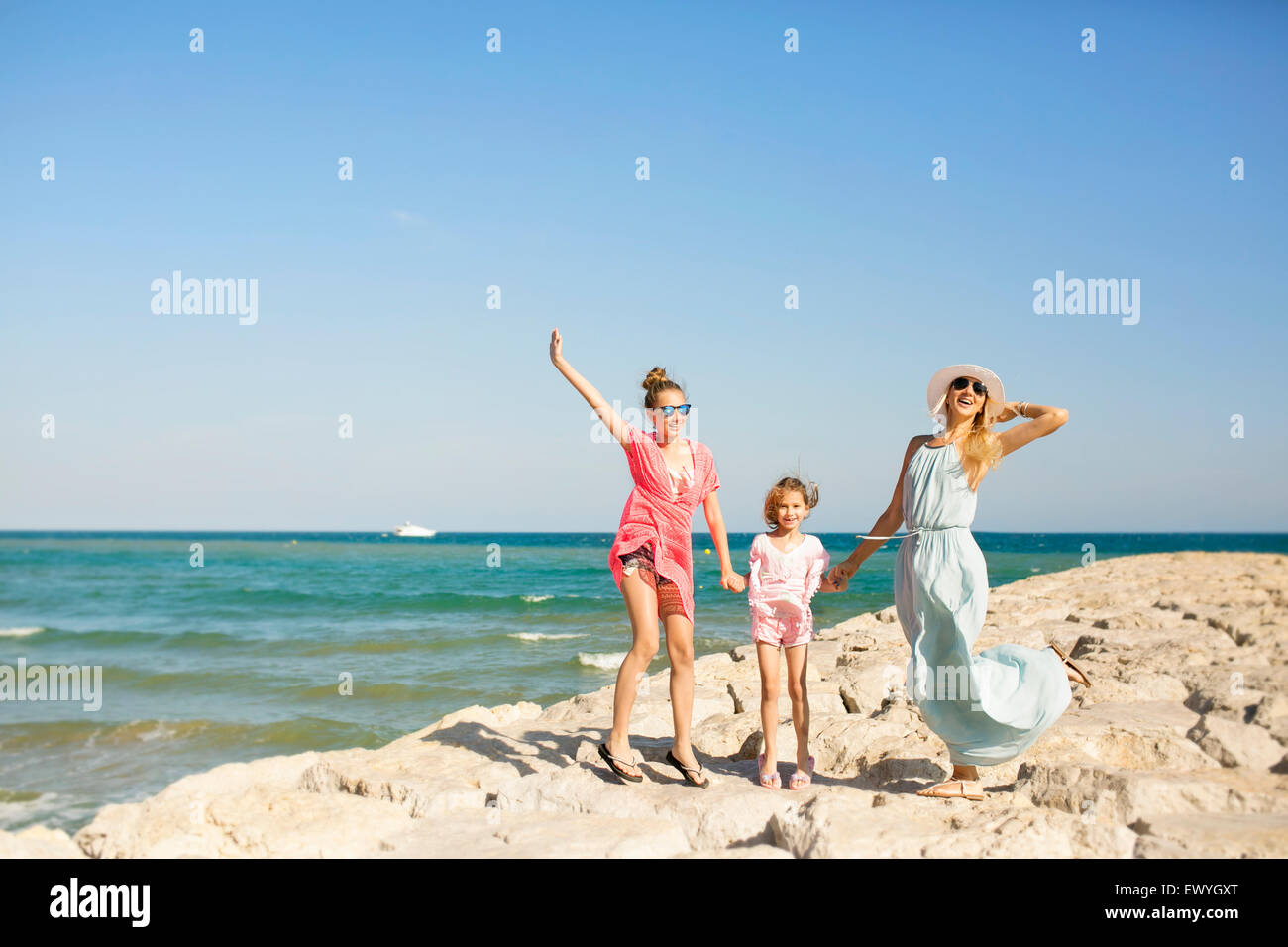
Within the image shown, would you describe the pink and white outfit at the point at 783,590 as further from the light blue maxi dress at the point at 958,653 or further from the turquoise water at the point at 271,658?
the turquoise water at the point at 271,658

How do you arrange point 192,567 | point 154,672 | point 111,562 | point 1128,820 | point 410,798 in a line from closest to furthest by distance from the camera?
point 1128,820
point 410,798
point 154,672
point 192,567
point 111,562

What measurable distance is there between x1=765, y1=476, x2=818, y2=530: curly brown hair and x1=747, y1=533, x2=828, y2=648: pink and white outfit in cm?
13

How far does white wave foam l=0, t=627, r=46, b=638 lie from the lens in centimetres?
1739

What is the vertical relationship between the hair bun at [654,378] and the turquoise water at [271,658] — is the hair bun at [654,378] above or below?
above

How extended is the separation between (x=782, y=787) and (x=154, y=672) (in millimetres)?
11029

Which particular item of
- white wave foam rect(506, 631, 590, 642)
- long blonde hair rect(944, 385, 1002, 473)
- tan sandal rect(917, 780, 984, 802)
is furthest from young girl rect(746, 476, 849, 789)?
white wave foam rect(506, 631, 590, 642)

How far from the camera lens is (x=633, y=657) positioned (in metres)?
4.13

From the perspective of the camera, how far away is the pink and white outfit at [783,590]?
14.1ft

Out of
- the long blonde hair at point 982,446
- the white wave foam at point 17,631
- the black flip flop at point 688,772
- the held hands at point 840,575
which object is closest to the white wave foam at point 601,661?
the black flip flop at point 688,772

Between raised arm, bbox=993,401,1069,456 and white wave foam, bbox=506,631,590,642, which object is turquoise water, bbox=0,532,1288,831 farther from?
raised arm, bbox=993,401,1069,456

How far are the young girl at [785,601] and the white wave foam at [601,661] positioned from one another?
7.22 metres
